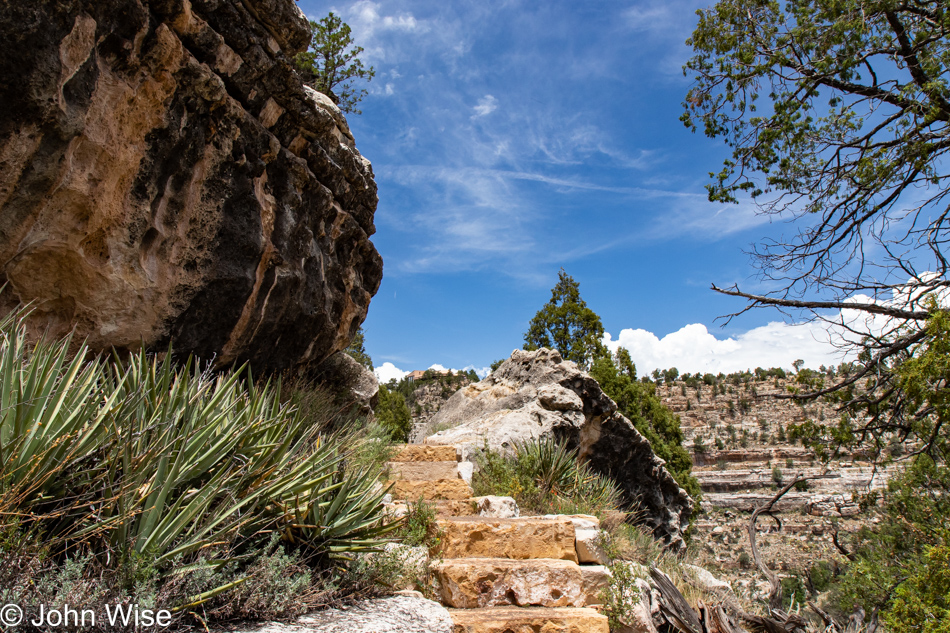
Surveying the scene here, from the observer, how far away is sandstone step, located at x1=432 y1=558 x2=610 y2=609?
4137mm

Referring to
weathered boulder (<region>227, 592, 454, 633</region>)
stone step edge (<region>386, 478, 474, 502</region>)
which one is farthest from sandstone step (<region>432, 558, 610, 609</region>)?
stone step edge (<region>386, 478, 474, 502</region>)

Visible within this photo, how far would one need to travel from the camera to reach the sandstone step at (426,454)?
8.06 metres

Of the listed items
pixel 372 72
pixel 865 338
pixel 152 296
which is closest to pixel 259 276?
pixel 152 296

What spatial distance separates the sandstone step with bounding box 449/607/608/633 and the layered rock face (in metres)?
4.41

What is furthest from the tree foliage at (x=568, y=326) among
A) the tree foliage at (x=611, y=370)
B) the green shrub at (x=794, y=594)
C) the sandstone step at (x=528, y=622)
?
the sandstone step at (x=528, y=622)

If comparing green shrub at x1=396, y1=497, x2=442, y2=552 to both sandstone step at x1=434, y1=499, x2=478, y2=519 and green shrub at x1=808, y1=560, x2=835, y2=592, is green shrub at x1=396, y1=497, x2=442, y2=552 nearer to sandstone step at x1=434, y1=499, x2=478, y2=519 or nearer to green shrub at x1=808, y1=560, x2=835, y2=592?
sandstone step at x1=434, y1=499, x2=478, y2=519

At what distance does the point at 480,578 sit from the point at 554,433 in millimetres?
5645

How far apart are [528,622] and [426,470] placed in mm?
4034

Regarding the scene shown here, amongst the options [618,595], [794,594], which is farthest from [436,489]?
[794,594]

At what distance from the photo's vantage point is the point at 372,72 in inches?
615

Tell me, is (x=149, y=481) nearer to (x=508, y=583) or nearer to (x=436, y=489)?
(x=508, y=583)

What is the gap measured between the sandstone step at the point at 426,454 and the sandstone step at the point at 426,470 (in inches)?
12.6

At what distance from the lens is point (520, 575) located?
4266 mm

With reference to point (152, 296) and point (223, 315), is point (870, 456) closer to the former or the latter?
point (223, 315)
